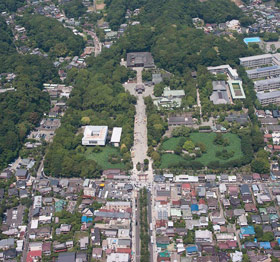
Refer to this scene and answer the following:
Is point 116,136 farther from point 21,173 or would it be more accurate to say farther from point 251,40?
point 251,40

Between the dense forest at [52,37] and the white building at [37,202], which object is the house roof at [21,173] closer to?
the white building at [37,202]

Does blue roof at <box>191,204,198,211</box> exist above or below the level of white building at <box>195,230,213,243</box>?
below

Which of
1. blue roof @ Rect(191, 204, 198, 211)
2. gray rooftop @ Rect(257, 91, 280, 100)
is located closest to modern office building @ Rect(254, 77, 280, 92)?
gray rooftop @ Rect(257, 91, 280, 100)

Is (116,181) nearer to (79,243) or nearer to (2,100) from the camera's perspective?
(79,243)

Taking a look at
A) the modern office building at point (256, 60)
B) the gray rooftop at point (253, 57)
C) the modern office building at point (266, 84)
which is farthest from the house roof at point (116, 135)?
the gray rooftop at point (253, 57)

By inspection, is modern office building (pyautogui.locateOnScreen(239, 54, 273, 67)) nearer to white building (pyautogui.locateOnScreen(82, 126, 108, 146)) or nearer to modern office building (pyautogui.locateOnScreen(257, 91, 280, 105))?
modern office building (pyautogui.locateOnScreen(257, 91, 280, 105))

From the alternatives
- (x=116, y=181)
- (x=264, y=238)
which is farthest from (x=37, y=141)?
(x=264, y=238)

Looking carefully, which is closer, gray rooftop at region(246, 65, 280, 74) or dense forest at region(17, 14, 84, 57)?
gray rooftop at region(246, 65, 280, 74)

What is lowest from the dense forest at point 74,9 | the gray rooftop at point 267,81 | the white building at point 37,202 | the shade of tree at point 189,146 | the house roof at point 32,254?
the dense forest at point 74,9
